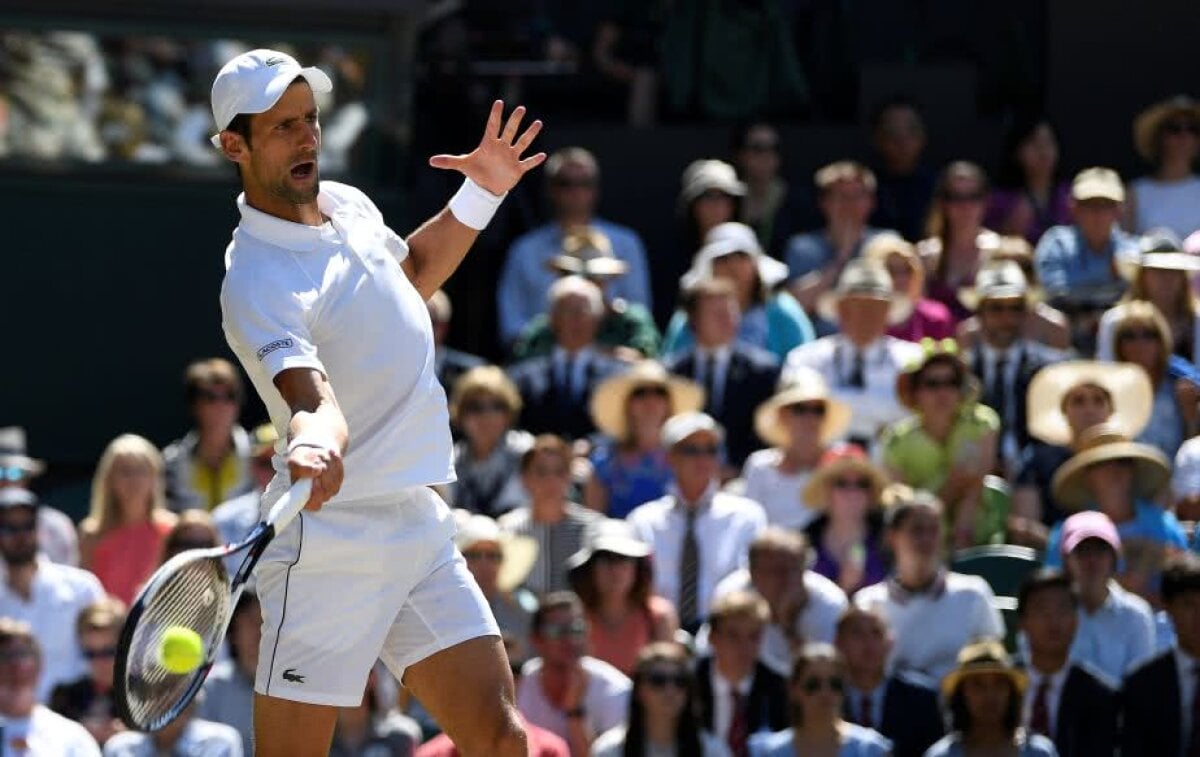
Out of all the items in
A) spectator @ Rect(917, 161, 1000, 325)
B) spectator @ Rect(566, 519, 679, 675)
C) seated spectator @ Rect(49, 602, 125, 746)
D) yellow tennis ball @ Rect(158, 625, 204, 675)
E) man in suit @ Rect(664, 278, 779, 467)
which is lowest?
seated spectator @ Rect(49, 602, 125, 746)

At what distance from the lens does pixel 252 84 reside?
4844 millimetres

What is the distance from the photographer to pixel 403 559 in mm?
4969

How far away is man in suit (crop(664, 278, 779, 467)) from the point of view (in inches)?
390

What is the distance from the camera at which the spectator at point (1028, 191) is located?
37.9 ft

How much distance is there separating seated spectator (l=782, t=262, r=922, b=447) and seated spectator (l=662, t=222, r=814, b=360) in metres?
0.37

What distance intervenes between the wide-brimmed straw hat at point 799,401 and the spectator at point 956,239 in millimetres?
1355

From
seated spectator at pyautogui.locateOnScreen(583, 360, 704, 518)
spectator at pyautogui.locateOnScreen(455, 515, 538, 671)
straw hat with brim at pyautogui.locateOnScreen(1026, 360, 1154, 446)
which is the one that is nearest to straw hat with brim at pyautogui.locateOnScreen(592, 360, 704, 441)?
seated spectator at pyautogui.locateOnScreen(583, 360, 704, 518)

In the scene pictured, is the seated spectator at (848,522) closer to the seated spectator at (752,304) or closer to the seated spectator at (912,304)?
the seated spectator at (752,304)

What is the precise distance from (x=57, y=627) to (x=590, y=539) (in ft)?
6.24

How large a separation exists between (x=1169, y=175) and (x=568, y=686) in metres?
4.47

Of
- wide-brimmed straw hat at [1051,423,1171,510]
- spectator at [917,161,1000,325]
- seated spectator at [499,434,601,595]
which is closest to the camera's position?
wide-brimmed straw hat at [1051,423,1171,510]

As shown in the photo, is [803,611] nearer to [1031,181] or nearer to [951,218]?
[951,218]

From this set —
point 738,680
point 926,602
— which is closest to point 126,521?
point 738,680

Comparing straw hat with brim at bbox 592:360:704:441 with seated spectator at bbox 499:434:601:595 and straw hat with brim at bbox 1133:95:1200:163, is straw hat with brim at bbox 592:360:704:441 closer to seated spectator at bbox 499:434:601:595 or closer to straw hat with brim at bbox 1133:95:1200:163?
seated spectator at bbox 499:434:601:595
